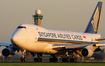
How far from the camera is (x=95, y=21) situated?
167 ft

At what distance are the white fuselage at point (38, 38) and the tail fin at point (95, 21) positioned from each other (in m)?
8.24

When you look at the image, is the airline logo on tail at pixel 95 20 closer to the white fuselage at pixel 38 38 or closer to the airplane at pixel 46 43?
the airplane at pixel 46 43

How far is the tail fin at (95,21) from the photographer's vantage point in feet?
165

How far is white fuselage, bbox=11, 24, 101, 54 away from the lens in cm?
3262

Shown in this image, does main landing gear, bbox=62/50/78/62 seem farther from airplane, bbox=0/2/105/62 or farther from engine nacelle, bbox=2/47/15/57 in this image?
engine nacelle, bbox=2/47/15/57

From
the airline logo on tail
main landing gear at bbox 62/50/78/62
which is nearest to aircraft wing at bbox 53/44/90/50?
main landing gear at bbox 62/50/78/62

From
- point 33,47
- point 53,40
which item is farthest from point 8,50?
point 53,40

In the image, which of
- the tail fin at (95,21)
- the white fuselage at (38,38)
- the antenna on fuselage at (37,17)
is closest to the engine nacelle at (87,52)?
the white fuselage at (38,38)

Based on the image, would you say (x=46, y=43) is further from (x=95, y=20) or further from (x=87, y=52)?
(x=95, y=20)

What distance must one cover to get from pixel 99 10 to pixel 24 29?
75.6ft

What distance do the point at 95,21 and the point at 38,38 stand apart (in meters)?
19.6

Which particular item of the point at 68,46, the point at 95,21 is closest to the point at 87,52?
the point at 68,46

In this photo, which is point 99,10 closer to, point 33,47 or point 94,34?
point 94,34

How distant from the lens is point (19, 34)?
3250 cm
